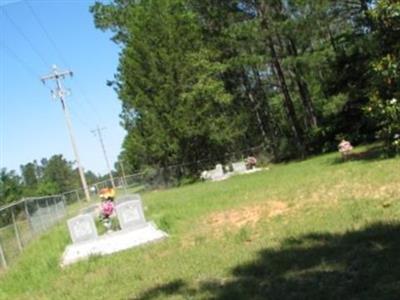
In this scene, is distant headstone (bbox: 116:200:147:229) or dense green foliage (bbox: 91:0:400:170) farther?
dense green foliage (bbox: 91:0:400:170)

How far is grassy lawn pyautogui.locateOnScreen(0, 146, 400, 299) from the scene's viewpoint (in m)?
8.00

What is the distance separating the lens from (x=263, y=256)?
998 centimetres

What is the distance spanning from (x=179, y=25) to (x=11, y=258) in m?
27.3

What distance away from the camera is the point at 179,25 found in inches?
1703

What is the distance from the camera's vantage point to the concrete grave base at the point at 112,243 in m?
14.4

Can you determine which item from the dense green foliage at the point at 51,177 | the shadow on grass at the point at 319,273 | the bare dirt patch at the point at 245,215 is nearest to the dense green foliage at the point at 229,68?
the bare dirt patch at the point at 245,215

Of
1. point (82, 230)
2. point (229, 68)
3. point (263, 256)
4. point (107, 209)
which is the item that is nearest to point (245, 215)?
point (82, 230)

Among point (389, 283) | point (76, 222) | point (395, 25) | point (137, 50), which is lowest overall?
point (389, 283)

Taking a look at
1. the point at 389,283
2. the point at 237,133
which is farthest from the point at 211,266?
the point at 237,133

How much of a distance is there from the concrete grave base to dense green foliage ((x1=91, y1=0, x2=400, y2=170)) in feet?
47.0

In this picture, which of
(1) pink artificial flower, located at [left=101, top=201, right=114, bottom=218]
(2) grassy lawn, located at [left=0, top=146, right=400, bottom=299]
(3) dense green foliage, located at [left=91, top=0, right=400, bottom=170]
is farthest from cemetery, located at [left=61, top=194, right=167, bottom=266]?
(3) dense green foliage, located at [left=91, top=0, right=400, bottom=170]

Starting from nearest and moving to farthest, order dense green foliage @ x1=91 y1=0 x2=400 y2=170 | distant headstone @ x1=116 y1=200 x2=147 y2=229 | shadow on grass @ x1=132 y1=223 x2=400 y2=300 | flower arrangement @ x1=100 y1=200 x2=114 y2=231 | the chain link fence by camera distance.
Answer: shadow on grass @ x1=132 y1=223 x2=400 y2=300
distant headstone @ x1=116 y1=200 x2=147 y2=229
flower arrangement @ x1=100 y1=200 x2=114 y2=231
the chain link fence
dense green foliage @ x1=91 y1=0 x2=400 y2=170

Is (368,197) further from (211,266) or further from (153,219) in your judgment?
(153,219)

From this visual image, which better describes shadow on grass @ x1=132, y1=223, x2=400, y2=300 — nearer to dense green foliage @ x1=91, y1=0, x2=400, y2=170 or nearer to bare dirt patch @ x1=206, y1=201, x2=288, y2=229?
bare dirt patch @ x1=206, y1=201, x2=288, y2=229
